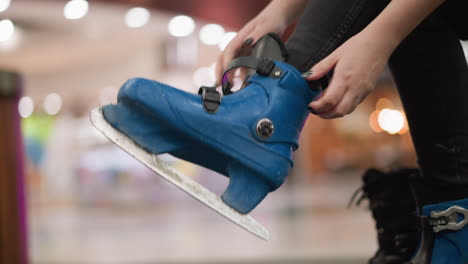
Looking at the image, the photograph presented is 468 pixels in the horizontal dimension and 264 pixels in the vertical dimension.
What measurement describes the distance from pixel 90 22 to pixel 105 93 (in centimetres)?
370

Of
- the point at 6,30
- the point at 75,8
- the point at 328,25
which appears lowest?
the point at 6,30

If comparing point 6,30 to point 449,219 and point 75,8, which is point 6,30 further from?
point 449,219

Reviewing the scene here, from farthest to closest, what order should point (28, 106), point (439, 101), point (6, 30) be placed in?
point (28, 106) < point (6, 30) < point (439, 101)

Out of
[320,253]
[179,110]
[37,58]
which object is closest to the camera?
[179,110]

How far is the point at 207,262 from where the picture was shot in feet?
8.25

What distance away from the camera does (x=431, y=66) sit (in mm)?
849

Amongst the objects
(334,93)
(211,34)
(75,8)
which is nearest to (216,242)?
(334,93)

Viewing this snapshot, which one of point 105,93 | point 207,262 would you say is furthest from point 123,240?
point 105,93

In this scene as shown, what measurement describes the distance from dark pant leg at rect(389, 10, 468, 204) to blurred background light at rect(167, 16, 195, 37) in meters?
5.86

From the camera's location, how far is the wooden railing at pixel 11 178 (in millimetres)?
1563

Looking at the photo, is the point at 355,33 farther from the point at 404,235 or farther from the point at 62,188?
the point at 62,188

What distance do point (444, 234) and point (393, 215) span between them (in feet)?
0.75

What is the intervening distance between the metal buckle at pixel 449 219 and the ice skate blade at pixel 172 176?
0.90ft

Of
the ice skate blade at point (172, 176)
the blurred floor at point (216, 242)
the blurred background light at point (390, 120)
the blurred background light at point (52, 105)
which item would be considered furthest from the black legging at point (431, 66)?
the blurred background light at point (52, 105)
